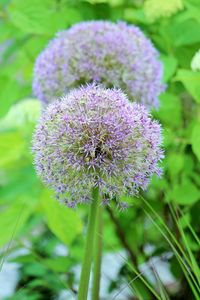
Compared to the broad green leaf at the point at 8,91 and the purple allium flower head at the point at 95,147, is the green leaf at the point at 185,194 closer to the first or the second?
the broad green leaf at the point at 8,91

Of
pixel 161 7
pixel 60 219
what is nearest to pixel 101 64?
pixel 161 7

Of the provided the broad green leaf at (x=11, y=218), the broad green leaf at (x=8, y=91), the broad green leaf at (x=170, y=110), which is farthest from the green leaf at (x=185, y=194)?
the broad green leaf at (x=8, y=91)

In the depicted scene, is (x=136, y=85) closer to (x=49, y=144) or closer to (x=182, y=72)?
(x=182, y=72)

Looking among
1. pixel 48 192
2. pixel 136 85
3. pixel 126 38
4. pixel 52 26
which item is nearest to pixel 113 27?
pixel 126 38

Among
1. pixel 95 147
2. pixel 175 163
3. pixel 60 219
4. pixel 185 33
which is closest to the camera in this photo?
pixel 95 147

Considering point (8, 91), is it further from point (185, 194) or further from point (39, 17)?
point (185, 194)

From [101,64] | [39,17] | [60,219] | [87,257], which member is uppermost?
[39,17]
